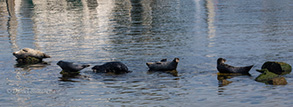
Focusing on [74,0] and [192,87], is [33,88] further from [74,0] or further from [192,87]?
[74,0]

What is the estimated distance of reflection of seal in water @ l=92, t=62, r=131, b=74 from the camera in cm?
2180

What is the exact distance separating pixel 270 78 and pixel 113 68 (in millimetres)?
6907

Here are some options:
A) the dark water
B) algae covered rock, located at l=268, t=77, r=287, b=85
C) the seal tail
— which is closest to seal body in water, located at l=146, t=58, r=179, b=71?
the dark water

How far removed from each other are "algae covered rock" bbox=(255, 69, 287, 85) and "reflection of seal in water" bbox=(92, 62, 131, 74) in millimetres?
5879

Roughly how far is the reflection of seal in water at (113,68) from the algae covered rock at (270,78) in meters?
5.88

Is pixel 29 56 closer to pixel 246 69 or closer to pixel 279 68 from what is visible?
pixel 246 69

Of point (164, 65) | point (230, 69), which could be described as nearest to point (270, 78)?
point (230, 69)

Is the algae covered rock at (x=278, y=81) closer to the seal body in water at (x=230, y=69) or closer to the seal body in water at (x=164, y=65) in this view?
the seal body in water at (x=230, y=69)

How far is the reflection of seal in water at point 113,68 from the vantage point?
21.8m

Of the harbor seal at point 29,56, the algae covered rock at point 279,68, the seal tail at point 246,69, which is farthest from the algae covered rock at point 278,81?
the harbor seal at point 29,56

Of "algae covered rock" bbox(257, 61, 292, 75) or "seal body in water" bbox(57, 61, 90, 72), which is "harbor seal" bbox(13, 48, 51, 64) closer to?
"seal body in water" bbox(57, 61, 90, 72)

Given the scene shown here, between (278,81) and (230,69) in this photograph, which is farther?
(230,69)

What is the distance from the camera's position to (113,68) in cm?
2194

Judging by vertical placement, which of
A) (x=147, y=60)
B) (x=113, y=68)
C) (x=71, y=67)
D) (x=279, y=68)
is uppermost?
(x=71, y=67)
